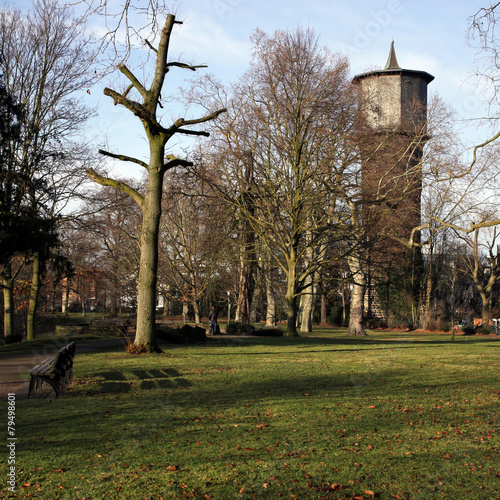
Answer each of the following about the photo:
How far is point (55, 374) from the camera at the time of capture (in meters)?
8.34

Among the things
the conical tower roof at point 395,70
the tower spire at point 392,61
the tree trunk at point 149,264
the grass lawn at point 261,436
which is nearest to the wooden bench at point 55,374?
the grass lawn at point 261,436

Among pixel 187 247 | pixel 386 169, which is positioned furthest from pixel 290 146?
pixel 187 247

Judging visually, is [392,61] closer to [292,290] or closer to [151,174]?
[292,290]

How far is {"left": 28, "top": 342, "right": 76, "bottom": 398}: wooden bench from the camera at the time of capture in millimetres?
8188

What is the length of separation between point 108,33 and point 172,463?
6406mm

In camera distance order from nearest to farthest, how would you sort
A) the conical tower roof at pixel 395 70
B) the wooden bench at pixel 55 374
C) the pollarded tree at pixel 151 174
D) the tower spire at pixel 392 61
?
the wooden bench at pixel 55 374 < the pollarded tree at pixel 151 174 < the conical tower roof at pixel 395 70 < the tower spire at pixel 392 61

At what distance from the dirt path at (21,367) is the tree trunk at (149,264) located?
1.94 m

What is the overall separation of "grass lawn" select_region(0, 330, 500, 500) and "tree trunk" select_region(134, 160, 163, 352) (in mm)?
3168

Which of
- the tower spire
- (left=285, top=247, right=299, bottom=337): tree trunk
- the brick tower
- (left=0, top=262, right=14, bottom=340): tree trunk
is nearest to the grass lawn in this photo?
(left=285, top=247, right=299, bottom=337): tree trunk

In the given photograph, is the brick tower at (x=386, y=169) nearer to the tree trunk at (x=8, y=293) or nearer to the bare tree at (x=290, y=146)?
the bare tree at (x=290, y=146)

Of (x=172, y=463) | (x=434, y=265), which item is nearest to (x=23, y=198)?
(x=172, y=463)

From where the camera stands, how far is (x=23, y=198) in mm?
19328

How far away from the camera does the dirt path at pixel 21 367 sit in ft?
30.6

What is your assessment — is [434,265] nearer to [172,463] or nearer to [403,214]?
Result: [403,214]
